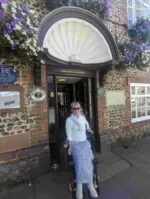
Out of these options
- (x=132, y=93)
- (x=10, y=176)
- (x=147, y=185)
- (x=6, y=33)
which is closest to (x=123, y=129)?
(x=132, y=93)

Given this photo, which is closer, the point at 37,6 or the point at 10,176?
the point at 10,176

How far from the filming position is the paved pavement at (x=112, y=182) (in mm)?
5207

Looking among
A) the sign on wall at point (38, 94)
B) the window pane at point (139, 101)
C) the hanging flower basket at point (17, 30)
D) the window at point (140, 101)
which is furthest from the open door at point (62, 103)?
the window pane at point (139, 101)

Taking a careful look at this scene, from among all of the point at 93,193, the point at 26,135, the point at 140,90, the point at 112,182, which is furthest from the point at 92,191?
the point at 140,90

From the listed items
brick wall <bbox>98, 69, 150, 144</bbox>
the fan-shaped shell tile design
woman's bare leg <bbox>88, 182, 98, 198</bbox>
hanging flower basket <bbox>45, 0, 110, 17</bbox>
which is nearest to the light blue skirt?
woman's bare leg <bbox>88, 182, 98, 198</bbox>

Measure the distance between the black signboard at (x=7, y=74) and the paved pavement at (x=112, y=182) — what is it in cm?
202

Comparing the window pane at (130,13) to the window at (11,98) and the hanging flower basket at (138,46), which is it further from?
the window at (11,98)

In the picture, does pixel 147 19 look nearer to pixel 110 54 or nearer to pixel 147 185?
pixel 110 54

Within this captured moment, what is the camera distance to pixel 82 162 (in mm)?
4922

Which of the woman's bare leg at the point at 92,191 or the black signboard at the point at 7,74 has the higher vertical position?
the black signboard at the point at 7,74

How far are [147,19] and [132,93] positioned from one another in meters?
2.39

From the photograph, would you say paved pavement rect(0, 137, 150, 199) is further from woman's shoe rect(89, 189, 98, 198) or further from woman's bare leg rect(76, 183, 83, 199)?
woman's bare leg rect(76, 183, 83, 199)

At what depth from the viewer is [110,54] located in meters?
7.21

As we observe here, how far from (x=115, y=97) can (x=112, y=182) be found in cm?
325
